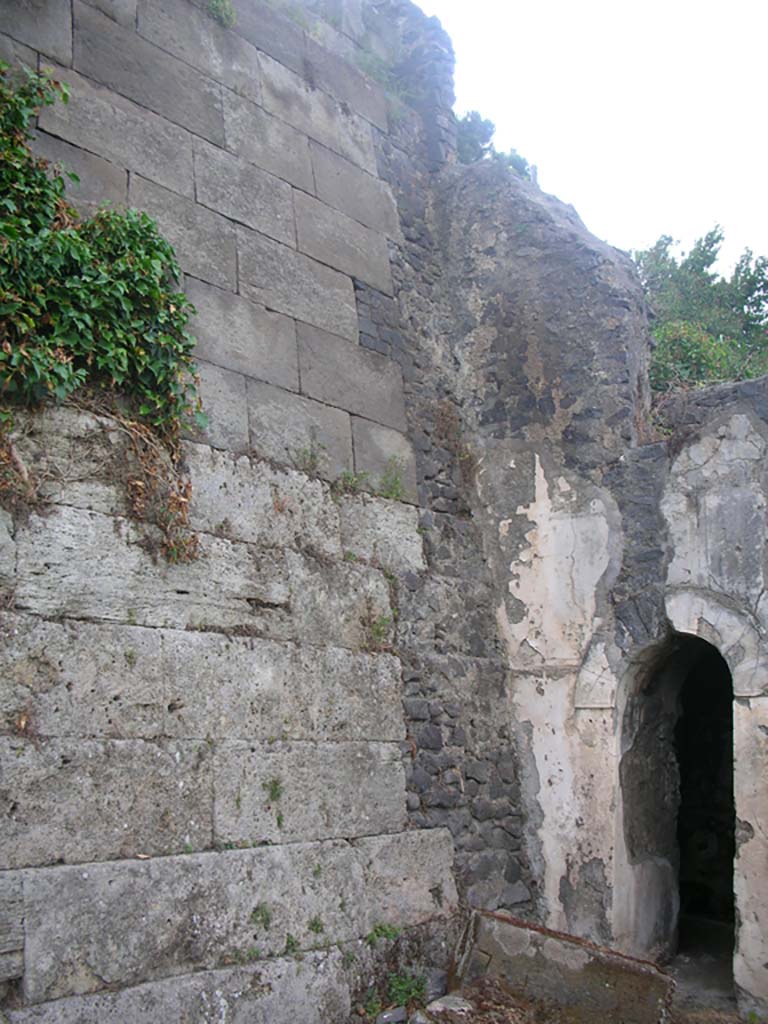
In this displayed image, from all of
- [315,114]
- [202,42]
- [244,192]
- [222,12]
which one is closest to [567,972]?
[244,192]

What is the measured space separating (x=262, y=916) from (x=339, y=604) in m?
→ 1.69

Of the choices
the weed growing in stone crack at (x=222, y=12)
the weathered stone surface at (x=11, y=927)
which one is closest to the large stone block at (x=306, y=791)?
the weathered stone surface at (x=11, y=927)

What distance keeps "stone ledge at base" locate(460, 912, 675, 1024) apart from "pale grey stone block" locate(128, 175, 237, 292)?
3799 mm

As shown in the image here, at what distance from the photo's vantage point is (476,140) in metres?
9.41

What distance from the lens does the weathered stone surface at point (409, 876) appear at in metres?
5.29

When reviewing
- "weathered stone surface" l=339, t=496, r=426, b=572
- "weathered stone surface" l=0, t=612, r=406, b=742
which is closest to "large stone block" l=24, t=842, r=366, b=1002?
"weathered stone surface" l=0, t=612, r=406, b=742

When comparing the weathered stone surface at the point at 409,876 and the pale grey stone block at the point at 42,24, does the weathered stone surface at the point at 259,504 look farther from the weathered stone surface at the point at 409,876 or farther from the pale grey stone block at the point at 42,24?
the pale grey stone block at the point at 42,24

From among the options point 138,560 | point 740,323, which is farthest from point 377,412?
point 740,323

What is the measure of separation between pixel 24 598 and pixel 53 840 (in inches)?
39.1

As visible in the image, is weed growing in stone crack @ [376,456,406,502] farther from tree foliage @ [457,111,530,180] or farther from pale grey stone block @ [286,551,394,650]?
tree foliage @ [457,111,530,180]

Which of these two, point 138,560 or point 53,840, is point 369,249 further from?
point 53,840

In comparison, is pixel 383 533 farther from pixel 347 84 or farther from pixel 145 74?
pixel 347 84

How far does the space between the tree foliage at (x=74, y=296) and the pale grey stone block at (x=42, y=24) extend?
0.94 feet

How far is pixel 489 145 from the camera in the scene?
976 centimetres
